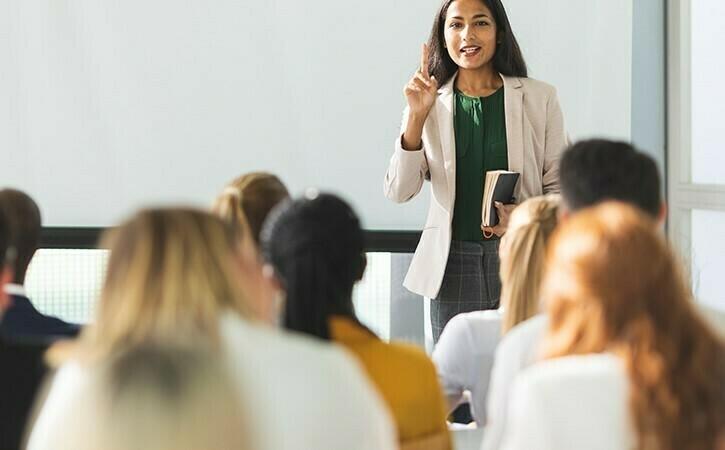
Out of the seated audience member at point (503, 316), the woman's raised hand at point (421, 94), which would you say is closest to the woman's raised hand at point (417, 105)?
the woman's raised hand at point (421, 94)

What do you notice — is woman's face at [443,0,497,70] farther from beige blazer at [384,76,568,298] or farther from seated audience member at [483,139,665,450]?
seated audience member at [483,139,665,450]

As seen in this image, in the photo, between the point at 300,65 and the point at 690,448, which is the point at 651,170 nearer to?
the point at 690,448

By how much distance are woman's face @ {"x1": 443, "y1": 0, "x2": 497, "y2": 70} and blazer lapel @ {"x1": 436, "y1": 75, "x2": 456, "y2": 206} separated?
5.0 inches

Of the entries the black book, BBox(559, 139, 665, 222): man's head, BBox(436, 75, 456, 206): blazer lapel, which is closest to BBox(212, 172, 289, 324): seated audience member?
BBox(559, 139, 665, 222): man's head

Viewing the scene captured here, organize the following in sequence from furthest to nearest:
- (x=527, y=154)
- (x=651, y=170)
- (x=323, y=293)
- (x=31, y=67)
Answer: (x=31, y=67) → (x=527, y=154) → (x=651, y=170) → (x=323, y=293)

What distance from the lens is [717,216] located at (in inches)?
193

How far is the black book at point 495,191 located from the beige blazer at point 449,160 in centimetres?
16

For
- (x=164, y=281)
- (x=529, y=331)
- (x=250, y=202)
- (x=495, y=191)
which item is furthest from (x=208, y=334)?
(x=495, y=191)

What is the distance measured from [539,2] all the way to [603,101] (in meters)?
0.50

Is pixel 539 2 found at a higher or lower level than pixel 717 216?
higher

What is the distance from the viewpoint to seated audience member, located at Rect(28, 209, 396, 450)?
1510 millimetres

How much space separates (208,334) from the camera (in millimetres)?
1511

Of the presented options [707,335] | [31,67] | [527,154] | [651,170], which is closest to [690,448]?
[707,335]

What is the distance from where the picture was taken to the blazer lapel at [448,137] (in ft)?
12.5
